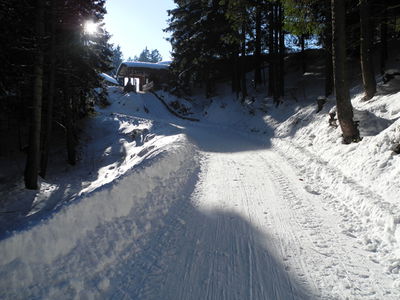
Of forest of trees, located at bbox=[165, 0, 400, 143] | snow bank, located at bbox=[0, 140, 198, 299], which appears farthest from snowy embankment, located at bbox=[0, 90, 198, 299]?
forest of trees, located at bbox=[165, 0, 400, 143]

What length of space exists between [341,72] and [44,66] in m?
11.6

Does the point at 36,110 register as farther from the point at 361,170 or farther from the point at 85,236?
the point at 361,170

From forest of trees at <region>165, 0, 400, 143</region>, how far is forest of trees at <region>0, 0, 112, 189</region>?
708 cm

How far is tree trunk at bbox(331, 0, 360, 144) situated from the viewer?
25.6ft

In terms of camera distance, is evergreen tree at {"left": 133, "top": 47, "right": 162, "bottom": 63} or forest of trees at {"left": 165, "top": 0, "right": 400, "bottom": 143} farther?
evergreen tree at {"left": 133, "top": 47, "right": 162, "bottom": 63}

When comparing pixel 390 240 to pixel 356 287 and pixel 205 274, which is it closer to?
pixel 356 287

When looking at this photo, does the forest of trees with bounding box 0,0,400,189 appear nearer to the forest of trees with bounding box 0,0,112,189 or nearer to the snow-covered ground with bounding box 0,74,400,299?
the forest of trees with bounding box 0,0,112,189

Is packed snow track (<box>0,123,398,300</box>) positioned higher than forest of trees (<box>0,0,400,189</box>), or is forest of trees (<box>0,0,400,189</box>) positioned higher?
forest of trees (<box>0,0,400,189</box>)

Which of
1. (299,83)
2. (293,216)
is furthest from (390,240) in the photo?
(299,83)

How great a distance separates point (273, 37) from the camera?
70.2 feet

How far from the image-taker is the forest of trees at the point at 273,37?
8.90 m

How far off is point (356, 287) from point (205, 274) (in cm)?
182

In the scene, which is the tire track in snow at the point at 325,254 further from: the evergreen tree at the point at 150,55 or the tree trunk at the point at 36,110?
the evergreen tree at the point at 150,55

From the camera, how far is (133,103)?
3139cm
